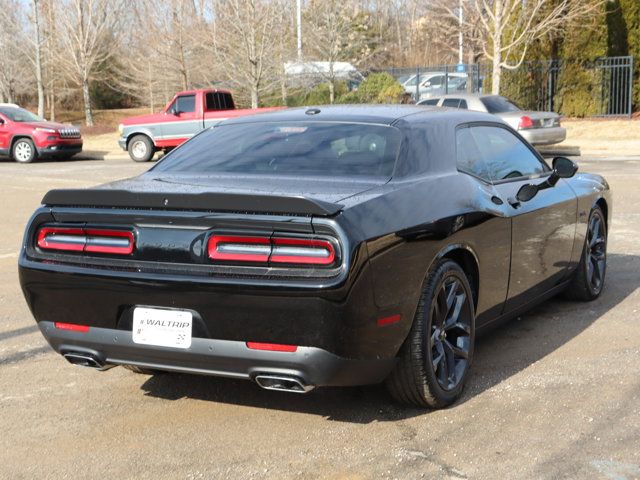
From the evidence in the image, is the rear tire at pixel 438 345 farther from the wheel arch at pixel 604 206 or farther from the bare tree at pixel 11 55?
the bare tree at pixel 11 55

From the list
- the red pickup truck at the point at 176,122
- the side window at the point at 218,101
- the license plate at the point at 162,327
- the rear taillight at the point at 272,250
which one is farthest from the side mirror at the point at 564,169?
the side window at the point at 218,101

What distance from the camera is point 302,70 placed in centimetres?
3778

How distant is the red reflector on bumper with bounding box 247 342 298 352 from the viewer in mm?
3828

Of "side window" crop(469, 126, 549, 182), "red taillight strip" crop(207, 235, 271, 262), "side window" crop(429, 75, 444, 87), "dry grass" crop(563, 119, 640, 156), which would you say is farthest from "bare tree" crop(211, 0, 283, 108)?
"red taillight strip" crop(207, 235, 271, 262)

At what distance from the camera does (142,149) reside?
25.1m

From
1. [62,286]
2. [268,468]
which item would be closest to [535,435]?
[268,468]

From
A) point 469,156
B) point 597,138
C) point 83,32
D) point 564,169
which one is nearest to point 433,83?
point 597,138

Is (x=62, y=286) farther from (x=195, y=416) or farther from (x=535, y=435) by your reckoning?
(x=535, y=435)

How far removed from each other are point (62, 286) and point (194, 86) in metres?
36.4

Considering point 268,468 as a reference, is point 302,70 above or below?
above

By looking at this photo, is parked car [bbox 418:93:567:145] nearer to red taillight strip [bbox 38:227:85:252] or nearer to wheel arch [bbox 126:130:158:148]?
wheel arch [bbox 126:130:158:148]

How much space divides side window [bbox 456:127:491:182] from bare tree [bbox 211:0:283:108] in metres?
26.6

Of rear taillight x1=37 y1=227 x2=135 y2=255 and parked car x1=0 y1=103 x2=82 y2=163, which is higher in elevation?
rear taillight x1=37 y1=227 x2=135 y2=255

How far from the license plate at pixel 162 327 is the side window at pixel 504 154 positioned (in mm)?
2283
